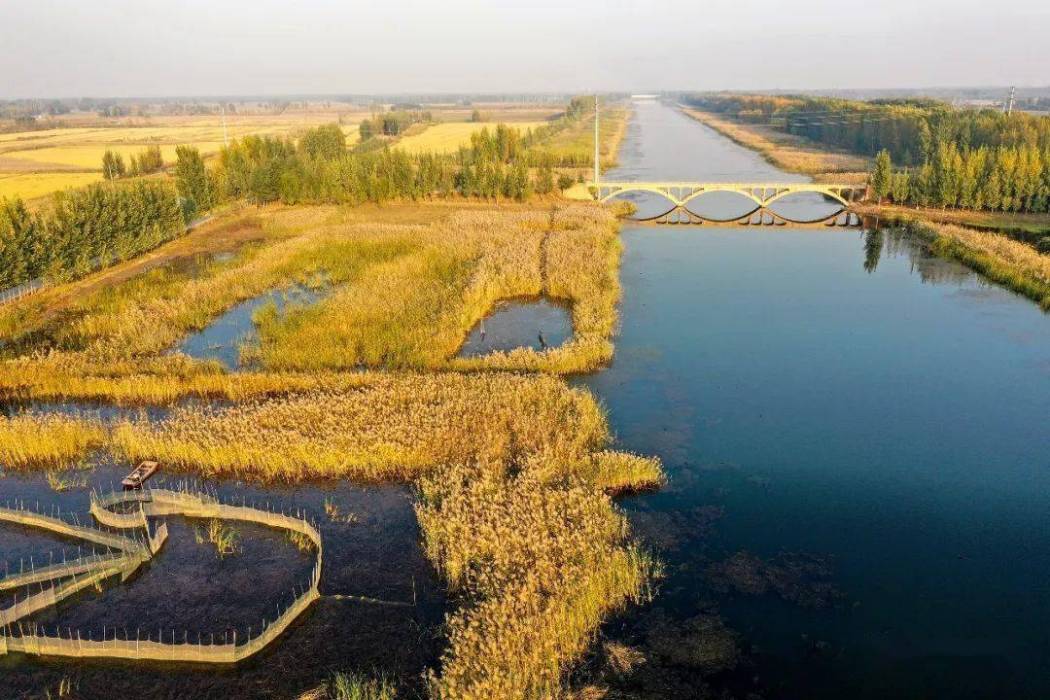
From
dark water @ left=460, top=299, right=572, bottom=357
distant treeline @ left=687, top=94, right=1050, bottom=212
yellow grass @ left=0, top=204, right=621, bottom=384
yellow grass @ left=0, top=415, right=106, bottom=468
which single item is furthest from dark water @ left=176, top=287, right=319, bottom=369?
distant treeline @ left=687, top=94, right=1050, bottom=212

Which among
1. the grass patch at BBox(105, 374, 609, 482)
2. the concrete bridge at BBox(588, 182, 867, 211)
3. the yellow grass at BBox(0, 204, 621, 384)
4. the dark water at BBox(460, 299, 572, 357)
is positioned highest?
the concrete bridge at BBox(588, 182, 867, 211)

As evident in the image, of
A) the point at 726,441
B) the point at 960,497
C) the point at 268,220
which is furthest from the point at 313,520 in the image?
the point at 268,220

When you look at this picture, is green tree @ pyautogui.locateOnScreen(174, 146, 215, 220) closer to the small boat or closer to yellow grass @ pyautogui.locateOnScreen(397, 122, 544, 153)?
yellow grass @ pyautogui.locateOnScreen(397, 122, 544, 153)

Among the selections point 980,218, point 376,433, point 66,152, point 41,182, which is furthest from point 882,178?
point 66,152

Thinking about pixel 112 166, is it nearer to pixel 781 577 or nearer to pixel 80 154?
pixel 80 154

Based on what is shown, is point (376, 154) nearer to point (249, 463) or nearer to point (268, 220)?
point (268, 220)

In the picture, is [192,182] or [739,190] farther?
[739,190]

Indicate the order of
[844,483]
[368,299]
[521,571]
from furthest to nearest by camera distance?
[368,299], [844,483], [521,571]
